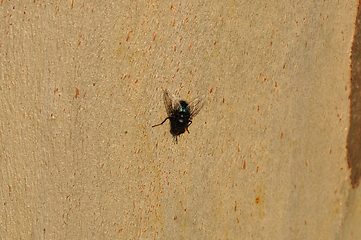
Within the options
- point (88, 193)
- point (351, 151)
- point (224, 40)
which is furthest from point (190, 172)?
point (351, 151)

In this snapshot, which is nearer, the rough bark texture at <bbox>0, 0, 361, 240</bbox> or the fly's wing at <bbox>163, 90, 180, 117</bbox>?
the rough bark texture at <bbox>0, 0, 361, 240</bbox>

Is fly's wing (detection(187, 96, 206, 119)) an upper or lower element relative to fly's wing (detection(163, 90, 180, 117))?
lower

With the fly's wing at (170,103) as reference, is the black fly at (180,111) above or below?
below

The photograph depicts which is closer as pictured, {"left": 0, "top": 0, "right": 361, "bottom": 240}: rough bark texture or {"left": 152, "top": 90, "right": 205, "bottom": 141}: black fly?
{"left": 0, "top": 0, "right": 361, "bottom": 240}: rough bark texture

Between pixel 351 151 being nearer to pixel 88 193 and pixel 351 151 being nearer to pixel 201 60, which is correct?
pixel 201 60

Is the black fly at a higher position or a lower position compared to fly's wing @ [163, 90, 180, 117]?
lower
